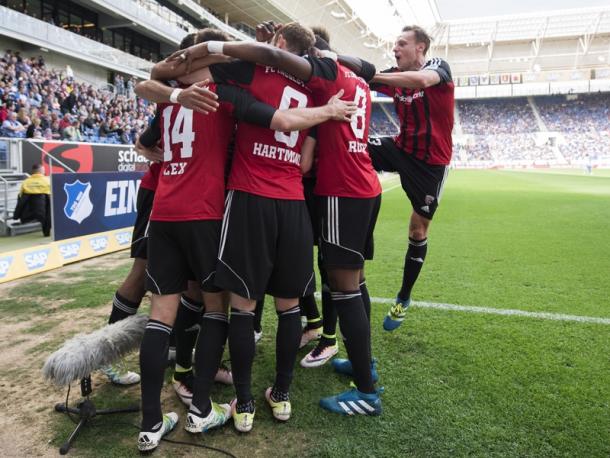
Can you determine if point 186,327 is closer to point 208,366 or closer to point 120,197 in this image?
point 208,366

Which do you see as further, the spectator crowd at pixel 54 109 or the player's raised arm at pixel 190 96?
the spectator crowd at pixel 54 109

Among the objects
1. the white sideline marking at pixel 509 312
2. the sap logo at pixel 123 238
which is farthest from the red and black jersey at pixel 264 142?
the sap logo at pixel 123 238

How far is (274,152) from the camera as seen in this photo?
2645 mm

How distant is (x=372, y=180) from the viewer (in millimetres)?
3014

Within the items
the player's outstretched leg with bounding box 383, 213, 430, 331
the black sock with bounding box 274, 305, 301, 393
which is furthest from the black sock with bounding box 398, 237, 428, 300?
the black sock with bounding box 274, 305, 301, 393

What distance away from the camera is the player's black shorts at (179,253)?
8.43 feet

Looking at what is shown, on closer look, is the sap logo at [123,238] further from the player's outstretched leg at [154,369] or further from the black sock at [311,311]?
the player's outstretched leg at [154,369]

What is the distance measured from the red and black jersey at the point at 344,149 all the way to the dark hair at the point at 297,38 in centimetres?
22

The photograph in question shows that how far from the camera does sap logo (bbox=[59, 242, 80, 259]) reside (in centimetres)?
730

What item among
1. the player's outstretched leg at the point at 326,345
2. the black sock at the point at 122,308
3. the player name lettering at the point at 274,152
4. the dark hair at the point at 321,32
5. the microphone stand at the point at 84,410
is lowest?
the microphone stand at the point at 84,410

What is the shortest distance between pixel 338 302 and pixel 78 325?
9.00ft

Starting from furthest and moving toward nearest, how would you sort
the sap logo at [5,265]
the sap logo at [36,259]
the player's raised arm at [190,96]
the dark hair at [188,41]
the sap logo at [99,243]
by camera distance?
the sap logo at [99,243] → the sap logo at [36,259] → the sap logo at [5,265] → the dark hair at [188,41] → the player's raised arm at [190,96]

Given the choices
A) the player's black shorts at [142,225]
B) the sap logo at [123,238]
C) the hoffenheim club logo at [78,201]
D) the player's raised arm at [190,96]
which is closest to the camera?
the player's raised arm at [190,96]

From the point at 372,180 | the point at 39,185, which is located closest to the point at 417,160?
the point at 372,180
